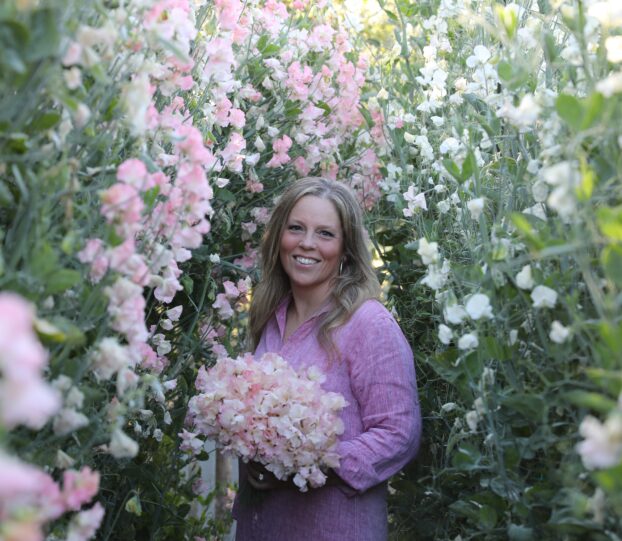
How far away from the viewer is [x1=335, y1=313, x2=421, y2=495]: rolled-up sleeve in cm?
274

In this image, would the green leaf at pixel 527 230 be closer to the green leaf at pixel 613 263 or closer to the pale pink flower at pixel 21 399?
the green leaf at pixel 613 263

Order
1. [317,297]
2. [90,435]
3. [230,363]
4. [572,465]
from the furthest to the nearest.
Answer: [317,297] → [230,363] → [90,435] → [572,465]

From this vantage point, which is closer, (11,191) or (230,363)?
(11,191)

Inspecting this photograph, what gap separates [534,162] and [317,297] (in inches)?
52.3

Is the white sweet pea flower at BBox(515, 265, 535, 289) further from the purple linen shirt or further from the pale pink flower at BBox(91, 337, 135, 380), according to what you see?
the purple linen shirt

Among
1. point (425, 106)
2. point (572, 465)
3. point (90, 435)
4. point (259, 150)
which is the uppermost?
point (425, 106)

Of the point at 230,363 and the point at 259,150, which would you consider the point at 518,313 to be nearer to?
the point at 230,363

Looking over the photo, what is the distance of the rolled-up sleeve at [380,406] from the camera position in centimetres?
274

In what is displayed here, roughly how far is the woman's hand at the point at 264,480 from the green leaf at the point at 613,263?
5.53ft

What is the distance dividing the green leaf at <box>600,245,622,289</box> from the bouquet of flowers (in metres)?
1.33

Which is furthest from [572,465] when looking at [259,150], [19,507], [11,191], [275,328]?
[259,150]

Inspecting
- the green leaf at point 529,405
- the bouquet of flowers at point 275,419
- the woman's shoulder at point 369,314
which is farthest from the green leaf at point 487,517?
the woman's shoulder at point 369,314

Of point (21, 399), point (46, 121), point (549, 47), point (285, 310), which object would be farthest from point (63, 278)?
point (285, 310)

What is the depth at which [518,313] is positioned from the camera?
6.57 ft
